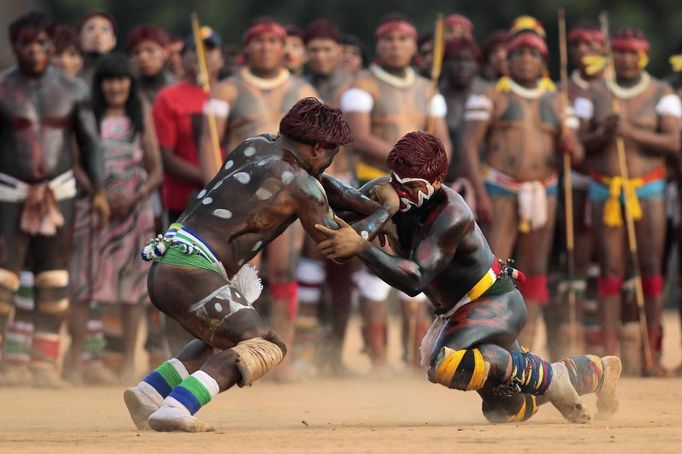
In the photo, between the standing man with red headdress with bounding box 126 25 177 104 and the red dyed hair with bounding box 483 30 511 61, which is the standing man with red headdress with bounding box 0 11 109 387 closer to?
the standing man with red headdress with bounding box 126 25 177 104

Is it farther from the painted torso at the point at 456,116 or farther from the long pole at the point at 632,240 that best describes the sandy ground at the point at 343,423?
the painted torso at the point at 456,116

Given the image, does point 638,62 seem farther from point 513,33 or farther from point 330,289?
point 330,289

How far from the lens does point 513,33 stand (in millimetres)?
13953

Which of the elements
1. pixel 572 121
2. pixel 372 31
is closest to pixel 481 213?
pixel 572 121

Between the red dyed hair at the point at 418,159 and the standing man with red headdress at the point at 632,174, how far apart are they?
449 centimetres

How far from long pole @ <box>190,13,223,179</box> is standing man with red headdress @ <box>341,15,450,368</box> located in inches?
36.7

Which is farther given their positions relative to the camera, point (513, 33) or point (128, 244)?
point (513, 33)

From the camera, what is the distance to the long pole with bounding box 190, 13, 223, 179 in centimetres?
1273

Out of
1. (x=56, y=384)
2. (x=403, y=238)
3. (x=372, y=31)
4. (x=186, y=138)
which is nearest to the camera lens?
(x=403, y=238)

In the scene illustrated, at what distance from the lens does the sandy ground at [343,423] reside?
315 inches

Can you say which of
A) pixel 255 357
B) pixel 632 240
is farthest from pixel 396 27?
pixel 255 357

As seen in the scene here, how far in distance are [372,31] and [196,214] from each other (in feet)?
55.9

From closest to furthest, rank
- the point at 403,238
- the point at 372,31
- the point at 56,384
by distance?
the point at 403,238
the point at 56,384
the point at 372,31

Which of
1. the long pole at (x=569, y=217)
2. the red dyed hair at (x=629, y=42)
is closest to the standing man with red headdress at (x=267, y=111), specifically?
the long pole at (x=569, y=217)
